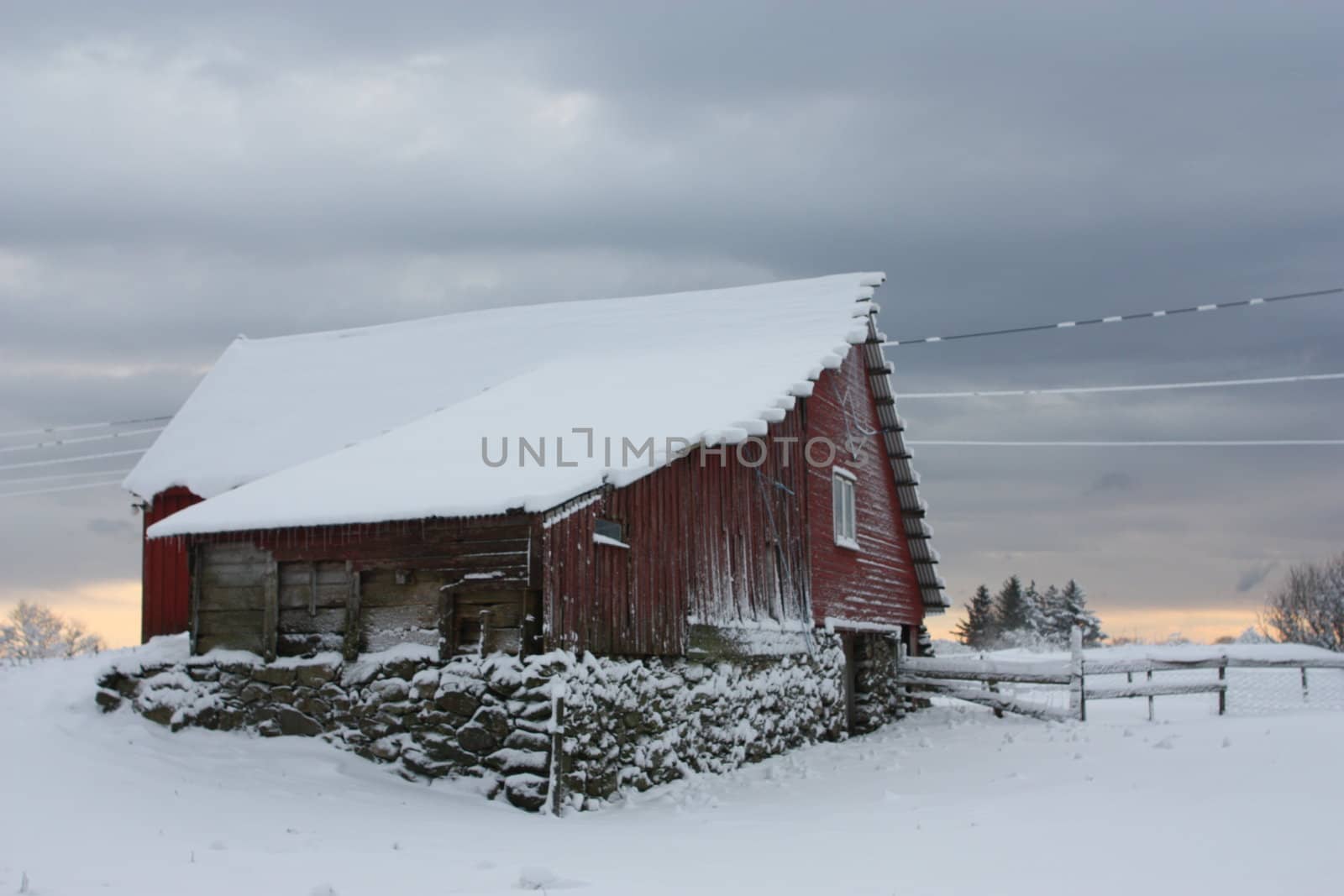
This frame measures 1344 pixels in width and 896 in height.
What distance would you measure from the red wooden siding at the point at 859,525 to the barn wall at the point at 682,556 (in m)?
0.89

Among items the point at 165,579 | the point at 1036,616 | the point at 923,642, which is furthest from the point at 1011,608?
the point at 165,579

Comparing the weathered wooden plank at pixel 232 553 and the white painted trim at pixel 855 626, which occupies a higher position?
the weathered wooden plank at pixel 232 553

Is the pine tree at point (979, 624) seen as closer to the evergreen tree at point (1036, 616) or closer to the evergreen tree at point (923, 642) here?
the evergreen tree at point (1036, 616)

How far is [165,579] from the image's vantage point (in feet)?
74.2

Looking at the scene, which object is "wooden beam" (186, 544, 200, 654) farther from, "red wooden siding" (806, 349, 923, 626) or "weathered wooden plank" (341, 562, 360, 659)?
"red wooden siding" (806, 349, 923, 626)

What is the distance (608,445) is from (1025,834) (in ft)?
20.8

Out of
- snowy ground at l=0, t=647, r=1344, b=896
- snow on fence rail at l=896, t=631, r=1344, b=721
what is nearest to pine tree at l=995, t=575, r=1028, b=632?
snow on fence rail at l=896, t=631, r=1344, b=721

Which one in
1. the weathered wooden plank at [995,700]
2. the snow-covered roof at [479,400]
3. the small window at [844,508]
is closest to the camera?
the snow-covered roof at [479,400]

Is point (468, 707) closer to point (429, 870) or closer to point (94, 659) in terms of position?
point (429, 870)

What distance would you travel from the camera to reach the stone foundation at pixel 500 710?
1297 cm

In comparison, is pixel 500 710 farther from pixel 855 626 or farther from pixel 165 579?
pixel 165 579

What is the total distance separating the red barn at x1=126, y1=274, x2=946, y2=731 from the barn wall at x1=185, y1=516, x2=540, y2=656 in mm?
27

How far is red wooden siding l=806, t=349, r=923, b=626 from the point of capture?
1998 centimetres

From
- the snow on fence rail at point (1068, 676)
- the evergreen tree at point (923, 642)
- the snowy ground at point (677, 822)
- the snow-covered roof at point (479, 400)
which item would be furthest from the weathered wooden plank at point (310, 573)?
the evergreen tree at point (923, 642)
